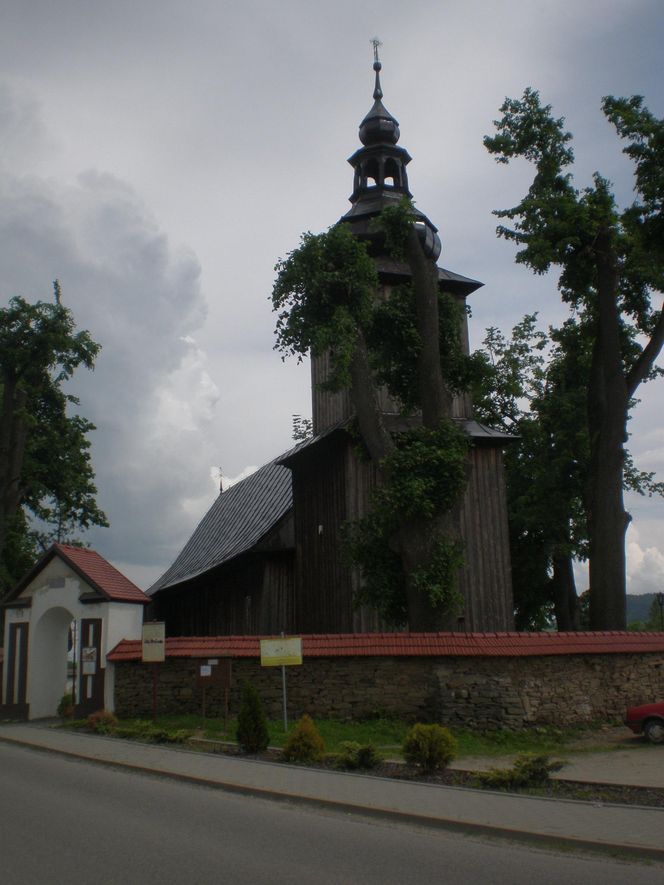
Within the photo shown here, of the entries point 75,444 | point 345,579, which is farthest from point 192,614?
point 345,579

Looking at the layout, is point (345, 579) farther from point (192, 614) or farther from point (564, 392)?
point (564, 392)

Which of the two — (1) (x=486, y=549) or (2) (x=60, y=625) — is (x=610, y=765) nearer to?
(1) (x=486, y=549)

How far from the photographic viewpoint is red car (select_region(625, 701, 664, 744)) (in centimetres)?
1552

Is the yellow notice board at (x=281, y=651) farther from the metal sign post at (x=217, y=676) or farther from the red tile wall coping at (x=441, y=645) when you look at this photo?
the metal sign post at (x=217, y=676)

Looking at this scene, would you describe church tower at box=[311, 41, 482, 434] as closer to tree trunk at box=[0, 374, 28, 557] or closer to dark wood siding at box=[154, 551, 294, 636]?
dark wood siding at box=[154, 551, 294, 636]

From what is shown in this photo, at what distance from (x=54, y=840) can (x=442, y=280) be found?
67.3 ft

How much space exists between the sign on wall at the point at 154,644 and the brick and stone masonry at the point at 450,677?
0.63 m

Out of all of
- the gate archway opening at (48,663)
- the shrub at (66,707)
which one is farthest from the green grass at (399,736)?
the gate archway opening at (48,663)

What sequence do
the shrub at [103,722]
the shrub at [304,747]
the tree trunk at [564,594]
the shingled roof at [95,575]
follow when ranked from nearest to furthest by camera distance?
the shrub at [304,747] < the shrub at [103,722] < the shingled roof at [95,575] < the tree trunk at [564,594]

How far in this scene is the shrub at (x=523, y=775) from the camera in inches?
419

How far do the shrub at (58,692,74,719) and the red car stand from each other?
12143 mm

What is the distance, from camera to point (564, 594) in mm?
31984

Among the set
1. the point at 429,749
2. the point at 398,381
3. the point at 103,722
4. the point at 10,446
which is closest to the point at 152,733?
the point at 103,722

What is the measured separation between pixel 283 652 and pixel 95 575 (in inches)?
264
